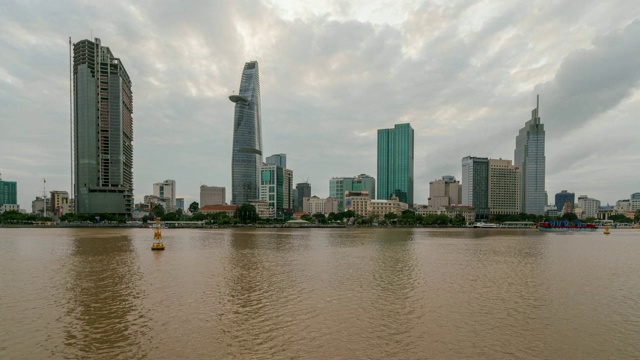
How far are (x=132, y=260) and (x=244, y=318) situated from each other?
35.2m

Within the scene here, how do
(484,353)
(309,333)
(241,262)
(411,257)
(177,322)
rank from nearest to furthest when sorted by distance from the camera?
(484,353) < (309,333) < (177,322) < (241,262) < (411,257)

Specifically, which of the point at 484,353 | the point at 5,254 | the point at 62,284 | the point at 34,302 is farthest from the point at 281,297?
the point at 5,254

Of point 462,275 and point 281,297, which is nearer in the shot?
point 281,297

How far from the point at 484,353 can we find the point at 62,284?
36.0m

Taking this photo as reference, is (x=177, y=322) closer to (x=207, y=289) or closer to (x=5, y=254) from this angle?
(x=207, y=289)

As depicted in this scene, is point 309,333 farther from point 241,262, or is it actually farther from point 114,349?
point 241,262

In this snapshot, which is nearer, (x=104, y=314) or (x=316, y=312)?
(x=104, y=314)

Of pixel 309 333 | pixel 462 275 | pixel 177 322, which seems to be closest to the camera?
pixel 309 333

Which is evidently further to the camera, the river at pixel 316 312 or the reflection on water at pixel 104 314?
the river at pixel 316 312

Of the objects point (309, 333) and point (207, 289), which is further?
point (207, 289)

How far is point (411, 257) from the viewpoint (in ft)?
179

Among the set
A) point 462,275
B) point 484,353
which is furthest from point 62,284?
point 462,275

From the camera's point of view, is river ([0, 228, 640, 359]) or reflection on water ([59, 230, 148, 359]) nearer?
reflection on water ([59, 230, 148, 359])

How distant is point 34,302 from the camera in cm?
2656
